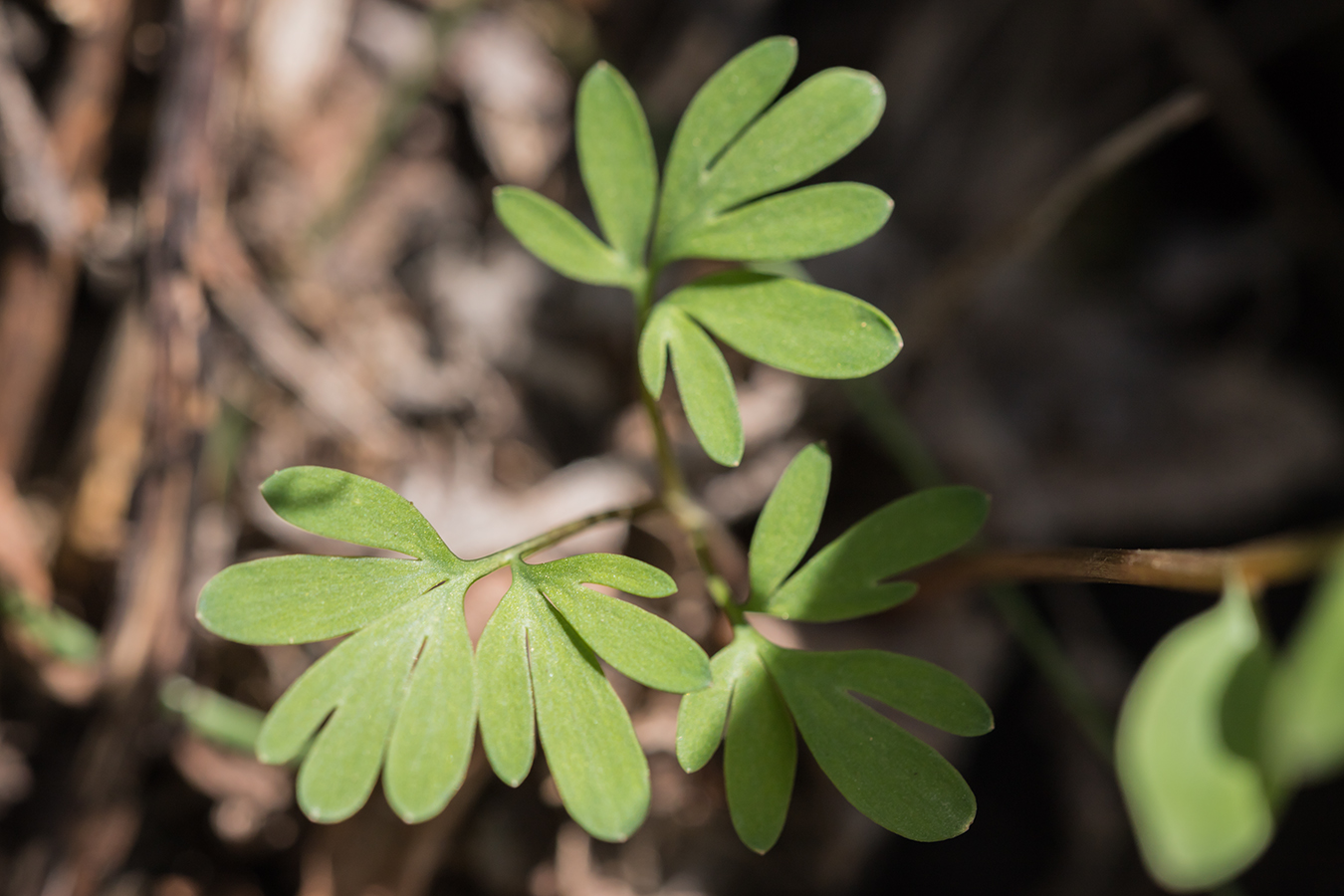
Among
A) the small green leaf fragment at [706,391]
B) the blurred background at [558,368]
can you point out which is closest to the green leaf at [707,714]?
the small green leaf fragment at [706,391]

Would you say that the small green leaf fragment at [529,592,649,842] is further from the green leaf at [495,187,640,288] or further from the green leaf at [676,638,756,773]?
the green leaf at [495,187,640,288]

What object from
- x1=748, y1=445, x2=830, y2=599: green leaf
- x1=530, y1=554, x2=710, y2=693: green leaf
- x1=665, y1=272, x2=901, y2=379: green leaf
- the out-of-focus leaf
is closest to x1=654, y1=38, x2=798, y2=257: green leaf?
x1=665, y1=272, x2=901, y2=379: green leaf

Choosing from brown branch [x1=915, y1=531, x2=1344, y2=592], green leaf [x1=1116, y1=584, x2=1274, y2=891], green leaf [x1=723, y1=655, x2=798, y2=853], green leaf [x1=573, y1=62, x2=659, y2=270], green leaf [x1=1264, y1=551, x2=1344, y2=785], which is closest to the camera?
green leaf [x1=1264, y1=551, x2=1344, y2=785]

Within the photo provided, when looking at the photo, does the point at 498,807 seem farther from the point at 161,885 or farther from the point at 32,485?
the point at 32,485

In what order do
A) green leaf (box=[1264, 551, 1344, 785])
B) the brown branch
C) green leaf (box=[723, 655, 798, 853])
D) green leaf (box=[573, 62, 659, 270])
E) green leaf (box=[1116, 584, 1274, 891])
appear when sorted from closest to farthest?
green leaf (box=[1264, 551, 1344, 785]) < green leaf (box=[1116, 584, 1274, 891]) < the brown branch < green leaf (box=[723, 655, 798, 853]) < green leaf (box=[573, 62, 659, 270])

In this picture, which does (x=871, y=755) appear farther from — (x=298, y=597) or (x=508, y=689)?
(x=298, y=597)

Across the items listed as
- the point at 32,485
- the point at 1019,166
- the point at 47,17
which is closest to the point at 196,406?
the point at 32,485
